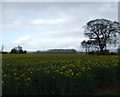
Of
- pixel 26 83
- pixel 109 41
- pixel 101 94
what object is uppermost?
pixel 109 41

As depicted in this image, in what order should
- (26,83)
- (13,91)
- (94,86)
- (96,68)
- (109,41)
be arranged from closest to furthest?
(13,91)
(26,83)
(94,86)
(96,68)
(109,41)

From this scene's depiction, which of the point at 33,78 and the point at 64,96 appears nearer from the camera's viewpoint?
the point at 64,96

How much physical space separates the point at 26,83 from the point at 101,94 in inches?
116

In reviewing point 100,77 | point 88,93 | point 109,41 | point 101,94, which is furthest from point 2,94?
point 109,41

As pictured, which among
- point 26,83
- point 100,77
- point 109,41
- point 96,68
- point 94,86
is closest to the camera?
point 26,83

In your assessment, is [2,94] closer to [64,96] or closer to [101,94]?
[64,96]

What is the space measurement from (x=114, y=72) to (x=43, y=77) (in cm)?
364

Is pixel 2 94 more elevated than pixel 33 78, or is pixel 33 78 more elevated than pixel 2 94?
pixel 33 78

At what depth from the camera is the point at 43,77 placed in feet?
20.2

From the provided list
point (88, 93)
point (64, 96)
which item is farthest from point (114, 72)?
point (64, 96)

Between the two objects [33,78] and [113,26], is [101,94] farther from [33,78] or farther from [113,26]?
[113,26]

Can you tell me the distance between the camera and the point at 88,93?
5.54 metres

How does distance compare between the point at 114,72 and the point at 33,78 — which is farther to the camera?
the point at 114,72

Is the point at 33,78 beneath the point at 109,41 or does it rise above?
beneath
